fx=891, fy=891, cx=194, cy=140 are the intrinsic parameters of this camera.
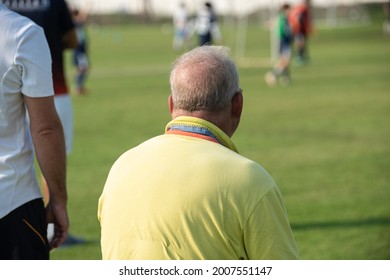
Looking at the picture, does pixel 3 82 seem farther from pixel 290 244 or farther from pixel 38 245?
pixel 290 244

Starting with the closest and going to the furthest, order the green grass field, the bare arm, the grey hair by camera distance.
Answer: the grey hair → the bare arm → the green grass field

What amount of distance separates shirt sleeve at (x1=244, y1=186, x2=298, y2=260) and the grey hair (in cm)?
44

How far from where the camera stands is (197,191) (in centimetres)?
315

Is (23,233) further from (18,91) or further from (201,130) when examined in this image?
(201,130)

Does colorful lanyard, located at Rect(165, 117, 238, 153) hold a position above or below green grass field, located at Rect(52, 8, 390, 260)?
above

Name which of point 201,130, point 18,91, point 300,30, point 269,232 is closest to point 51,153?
point 18,91

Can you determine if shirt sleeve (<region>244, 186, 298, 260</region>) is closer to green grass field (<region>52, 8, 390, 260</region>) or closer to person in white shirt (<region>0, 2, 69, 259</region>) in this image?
person in white shirt (<region>0, 2, 69, 259</region>)

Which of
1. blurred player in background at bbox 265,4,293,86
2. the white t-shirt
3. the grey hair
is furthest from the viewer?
blurred player in background at bbox 265,4,293,86

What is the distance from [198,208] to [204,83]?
1.64 ft

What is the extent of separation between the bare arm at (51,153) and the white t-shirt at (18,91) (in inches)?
2.2

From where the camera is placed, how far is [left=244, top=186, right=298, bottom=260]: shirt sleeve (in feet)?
10.2

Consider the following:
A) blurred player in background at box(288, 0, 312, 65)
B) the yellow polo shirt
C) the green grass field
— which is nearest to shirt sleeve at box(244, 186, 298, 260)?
the yellow polo shirt

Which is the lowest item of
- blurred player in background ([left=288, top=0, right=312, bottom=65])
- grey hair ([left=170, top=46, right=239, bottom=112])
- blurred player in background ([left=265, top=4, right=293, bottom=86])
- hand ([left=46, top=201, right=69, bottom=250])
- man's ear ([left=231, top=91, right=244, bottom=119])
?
blurred player in background ([left=288, top=0, right=312, bottom=65])
